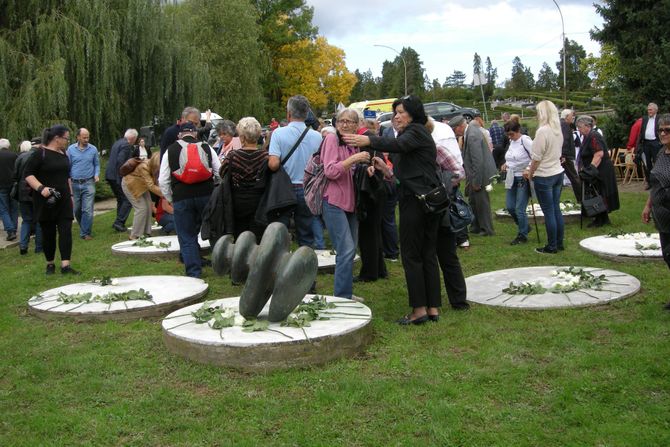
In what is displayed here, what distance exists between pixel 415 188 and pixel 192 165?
2941 millimetres

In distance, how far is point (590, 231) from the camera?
10.5 meters

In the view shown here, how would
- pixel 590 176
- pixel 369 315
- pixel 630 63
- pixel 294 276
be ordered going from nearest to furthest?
pixel 294 276
pixel 369 315
pixel 590 176
pixel 630 63

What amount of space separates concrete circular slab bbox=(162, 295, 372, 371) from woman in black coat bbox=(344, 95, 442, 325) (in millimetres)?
606

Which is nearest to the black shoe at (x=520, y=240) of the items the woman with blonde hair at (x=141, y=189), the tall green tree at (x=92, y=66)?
the woman with blonde hair at (x=141, y=189)

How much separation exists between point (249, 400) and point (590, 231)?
24.2 ft

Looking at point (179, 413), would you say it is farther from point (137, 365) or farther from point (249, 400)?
point (137, 365)

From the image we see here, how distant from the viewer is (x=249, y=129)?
6.92 metres

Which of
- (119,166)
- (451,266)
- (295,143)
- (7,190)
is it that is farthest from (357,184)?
(7,190)

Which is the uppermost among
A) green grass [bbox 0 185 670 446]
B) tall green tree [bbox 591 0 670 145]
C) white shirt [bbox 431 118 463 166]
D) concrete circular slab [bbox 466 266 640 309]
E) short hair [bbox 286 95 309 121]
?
tall green tree [bbox 591 0 670 145]

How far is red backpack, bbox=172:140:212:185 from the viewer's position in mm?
7703

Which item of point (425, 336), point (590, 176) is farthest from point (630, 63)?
point (425, 336)

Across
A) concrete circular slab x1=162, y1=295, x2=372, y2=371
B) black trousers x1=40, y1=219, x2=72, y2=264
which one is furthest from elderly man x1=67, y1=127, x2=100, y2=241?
concrete circular slab x1=162, y1=295, x2=372, y2=371

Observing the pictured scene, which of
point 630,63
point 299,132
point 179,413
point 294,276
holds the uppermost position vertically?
point 630,63

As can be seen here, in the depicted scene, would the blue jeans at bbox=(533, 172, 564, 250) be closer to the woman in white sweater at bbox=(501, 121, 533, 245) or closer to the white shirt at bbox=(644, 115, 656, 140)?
the woman in white sweater at bbox=(501, 121, 533, 245)
